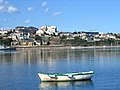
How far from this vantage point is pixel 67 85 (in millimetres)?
27469

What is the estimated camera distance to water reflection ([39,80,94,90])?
1040 inches

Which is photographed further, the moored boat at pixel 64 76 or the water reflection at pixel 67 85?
the moored boat at pixel 64 76

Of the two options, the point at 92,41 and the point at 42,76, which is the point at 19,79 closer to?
the point at 42,76

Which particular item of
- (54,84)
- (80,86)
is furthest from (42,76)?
(80,86)

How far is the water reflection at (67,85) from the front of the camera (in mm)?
26406

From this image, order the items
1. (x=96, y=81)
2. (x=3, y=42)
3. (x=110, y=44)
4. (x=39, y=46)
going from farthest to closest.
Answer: (x=110, y=44) < (x=39, y=46) < (x=3, y=42) < (x=96, y=81)

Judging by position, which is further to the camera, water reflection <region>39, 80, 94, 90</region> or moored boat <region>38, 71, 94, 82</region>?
moored boat <region>38, 71, 94, 82</region>

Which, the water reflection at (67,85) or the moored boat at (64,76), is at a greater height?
the moored boat at (64,76)

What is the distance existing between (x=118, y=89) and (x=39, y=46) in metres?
148

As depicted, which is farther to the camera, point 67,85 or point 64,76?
point 64,76

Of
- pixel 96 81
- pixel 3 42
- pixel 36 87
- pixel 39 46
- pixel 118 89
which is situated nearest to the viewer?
pixel 118 89

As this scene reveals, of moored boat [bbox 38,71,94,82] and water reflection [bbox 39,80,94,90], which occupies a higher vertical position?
moored boat [bbox 38,71,94,82]

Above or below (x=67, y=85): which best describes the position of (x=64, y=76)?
above

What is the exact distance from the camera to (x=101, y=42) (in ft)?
635
